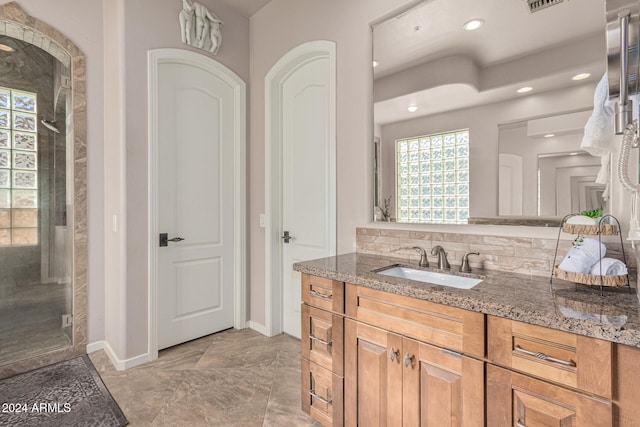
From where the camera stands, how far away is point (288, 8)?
9.12ft

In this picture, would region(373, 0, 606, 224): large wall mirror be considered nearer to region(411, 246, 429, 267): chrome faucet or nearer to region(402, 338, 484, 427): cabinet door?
region(411, 246, 429, 267): chrome faucet

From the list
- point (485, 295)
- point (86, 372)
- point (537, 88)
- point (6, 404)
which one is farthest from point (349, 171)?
point (6, 404)

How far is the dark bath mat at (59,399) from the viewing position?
1.83 m

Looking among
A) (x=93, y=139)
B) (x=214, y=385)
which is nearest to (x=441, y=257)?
(x=214, y=385)

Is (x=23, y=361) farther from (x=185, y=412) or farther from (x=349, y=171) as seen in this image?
(x=349, y=171)

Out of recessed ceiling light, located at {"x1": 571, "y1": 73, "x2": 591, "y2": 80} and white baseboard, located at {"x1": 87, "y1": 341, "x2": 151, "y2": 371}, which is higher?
recessed ceiling light, located at {"x1": 571, "y1": 73, "x2": 591, "y2": 80}

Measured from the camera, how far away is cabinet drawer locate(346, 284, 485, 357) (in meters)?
1.18

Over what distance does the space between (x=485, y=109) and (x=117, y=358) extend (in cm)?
299

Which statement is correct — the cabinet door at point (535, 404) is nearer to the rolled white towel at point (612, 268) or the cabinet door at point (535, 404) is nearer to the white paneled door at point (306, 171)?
the rolled white towel at point (612, 268)

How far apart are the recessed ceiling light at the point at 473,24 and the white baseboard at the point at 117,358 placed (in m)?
3.11

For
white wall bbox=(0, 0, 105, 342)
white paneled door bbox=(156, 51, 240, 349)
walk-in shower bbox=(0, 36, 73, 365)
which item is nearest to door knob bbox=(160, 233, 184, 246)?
white paneled door bbox=(156, 51, 240, 349)

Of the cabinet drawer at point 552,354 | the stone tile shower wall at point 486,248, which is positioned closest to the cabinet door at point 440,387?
the cabinet drawer at point 552,354

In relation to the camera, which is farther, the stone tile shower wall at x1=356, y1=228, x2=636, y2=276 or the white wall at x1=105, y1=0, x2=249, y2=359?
the white wall at x1=105, y1=0, x2=249, y2=359

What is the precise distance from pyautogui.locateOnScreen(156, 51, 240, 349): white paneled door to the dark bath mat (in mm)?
571
